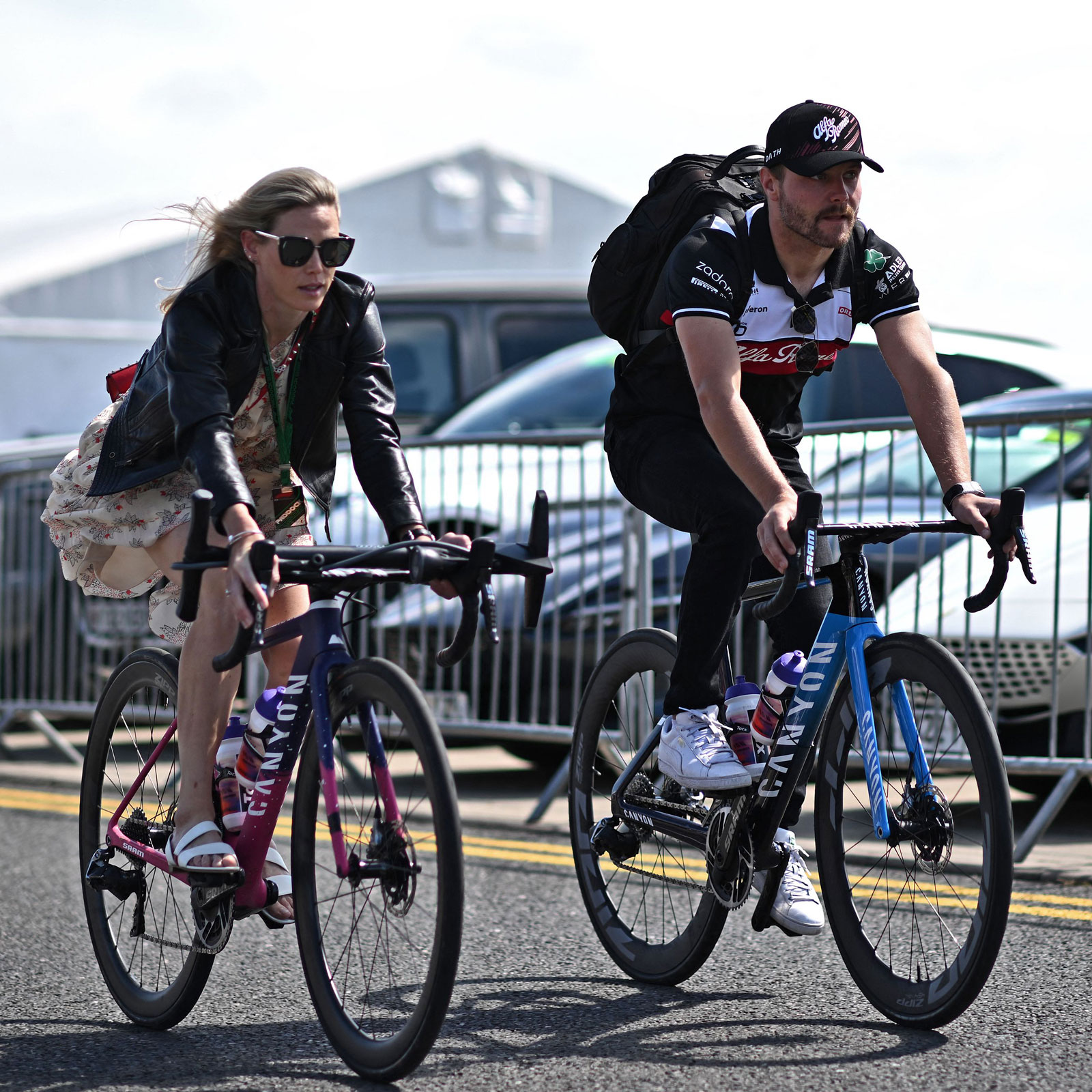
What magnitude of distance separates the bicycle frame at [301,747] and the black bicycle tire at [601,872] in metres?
0.99

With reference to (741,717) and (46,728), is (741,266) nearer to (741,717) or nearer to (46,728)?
(741,717)

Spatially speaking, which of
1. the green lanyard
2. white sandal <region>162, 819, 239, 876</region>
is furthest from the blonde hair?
white sandal <region>162, 819, 239, 876</region>

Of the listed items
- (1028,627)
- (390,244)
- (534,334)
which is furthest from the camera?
(390,244)

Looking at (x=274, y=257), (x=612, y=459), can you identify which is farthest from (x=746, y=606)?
(x=274, y=257)

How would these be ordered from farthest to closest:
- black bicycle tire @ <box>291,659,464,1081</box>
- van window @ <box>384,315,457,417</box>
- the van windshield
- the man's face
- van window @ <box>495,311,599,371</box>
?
van window @ <box>495,311,599,371</box>
van window @ <box>384,315,457,417</box>
the van windshield
the man's face
black bicycle tire @ <box>291,659,464,1081</box>

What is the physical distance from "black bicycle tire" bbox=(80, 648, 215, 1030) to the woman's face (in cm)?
88

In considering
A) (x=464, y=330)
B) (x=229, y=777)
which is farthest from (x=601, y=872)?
(x=464, y=330)

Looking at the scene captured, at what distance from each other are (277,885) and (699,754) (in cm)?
98

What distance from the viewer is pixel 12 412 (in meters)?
13.5

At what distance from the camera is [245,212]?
12.2ft

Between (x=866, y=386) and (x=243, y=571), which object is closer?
(x=243, y=571)

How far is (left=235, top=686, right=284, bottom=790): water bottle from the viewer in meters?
3.58

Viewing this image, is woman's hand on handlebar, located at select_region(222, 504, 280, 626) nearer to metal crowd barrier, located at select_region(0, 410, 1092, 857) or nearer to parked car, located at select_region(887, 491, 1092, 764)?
metal crowd barrier, located at select_region(0, 410, 1092, 857)

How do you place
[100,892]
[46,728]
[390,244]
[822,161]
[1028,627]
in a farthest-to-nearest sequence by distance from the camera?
[390,244] → [46,728] → [1028,627] → [100,892] → [822,161]
